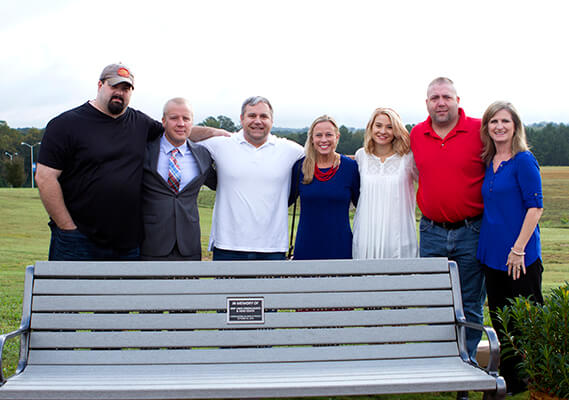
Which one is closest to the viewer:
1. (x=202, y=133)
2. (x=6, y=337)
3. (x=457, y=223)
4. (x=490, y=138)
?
(x=6, y=337)

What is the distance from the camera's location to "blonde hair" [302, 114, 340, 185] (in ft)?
14.1

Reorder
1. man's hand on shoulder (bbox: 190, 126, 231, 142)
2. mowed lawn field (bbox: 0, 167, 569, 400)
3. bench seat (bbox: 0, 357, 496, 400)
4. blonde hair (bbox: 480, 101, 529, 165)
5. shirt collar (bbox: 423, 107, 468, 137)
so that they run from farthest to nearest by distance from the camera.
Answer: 1. mowed lawn field (bbox: 0, 167, 569, 400)
2. man's hand on shoulder (bbox: 190, 126, 231, 142)
3. shirt collar (bbox: 423, 107, 468, 137)
4. blonde hair (bbox: 480, 101, 529, 165)
5. bench seat (bbox: 0, 357, 496, 400)

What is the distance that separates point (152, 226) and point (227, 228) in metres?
0.62

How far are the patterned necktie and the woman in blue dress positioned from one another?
1.00 meters

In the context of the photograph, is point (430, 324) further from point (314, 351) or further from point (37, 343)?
point (37, 343)

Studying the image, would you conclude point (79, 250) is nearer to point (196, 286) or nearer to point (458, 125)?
point (196, 286)

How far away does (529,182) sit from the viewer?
12.2 feet

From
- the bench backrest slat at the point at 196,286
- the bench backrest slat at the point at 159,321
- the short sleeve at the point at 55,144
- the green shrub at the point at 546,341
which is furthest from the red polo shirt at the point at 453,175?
the short sleeve at the point at 55,144

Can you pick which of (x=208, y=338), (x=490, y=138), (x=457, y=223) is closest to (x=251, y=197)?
(x=208, y=338)

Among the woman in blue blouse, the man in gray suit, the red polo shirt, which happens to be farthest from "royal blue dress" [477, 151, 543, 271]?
the man in gray suit

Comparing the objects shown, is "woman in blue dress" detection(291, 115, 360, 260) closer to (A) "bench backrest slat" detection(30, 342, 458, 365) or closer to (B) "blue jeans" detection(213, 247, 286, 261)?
(B) "blue jeans" detection(213, 247, 286, 261)

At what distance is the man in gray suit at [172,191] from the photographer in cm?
411

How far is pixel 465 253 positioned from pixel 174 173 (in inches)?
95.8

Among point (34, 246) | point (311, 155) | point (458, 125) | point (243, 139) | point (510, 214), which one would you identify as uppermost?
point (458, 125)
